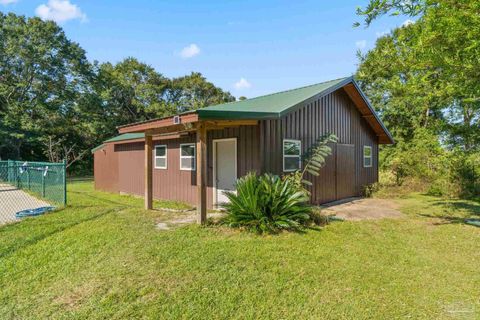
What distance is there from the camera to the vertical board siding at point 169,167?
7.29m

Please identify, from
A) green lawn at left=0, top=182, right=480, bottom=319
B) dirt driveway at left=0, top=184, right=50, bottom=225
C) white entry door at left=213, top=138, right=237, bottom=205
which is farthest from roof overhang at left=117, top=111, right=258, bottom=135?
dirt driveway at left=0, top=184, right=50, bottom=225

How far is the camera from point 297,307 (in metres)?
2.97

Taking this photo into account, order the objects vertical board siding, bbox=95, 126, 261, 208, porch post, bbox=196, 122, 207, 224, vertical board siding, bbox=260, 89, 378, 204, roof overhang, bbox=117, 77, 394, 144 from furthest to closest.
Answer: vertical board siding, bbox=95, 126, 261, 208
vertical board siding, bbox=260, 89, 378, 204
porch post, bbox=196, 122, 207, 224
roof overhang, bbox=117, 77, 394, 144

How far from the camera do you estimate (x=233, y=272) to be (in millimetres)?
3764

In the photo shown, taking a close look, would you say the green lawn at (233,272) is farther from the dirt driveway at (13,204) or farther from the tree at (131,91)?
the tree at (131,91)

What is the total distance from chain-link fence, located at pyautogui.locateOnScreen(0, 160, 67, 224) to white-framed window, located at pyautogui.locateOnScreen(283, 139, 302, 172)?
19.4 feet

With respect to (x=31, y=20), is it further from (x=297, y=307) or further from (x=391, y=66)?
(x=297, y=307)

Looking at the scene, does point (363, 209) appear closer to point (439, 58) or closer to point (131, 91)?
point (439, 58)

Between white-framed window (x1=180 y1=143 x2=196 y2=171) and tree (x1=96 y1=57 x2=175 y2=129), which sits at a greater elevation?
tree (x1=96 y1=57 x2=175 y2=129)

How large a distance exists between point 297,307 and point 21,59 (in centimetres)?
2849

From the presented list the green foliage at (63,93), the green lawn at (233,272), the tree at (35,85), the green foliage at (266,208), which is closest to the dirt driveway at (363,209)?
the green lawn at (233,272)

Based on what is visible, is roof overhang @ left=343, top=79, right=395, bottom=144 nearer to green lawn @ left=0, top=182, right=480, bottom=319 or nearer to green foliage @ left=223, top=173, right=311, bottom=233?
green lawn @ left=0, top=182, right=480, bottom=319

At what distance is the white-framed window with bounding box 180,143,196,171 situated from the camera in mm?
8962

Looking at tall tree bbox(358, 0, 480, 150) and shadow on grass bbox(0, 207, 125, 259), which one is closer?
tall tree bbox(358, 0, 480, 150)
